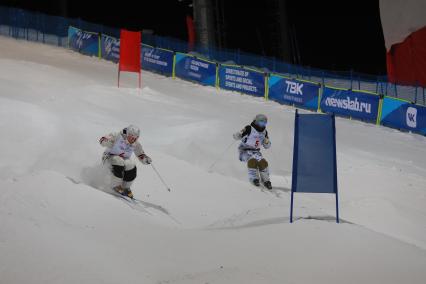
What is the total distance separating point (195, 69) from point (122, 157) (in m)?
16.2

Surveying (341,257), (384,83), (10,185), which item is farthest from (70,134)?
(384,83)

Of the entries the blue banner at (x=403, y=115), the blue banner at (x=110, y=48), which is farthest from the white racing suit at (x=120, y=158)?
the blue banner at (x=110, y=48)

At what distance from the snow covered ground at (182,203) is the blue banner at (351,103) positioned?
67 cm

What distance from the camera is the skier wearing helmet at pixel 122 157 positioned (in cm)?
1039

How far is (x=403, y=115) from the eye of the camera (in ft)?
67.9

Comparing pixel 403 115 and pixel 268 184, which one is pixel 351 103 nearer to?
pixel 403 115

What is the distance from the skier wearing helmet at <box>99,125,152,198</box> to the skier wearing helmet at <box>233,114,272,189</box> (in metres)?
2.89

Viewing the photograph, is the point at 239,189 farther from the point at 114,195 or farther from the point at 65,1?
the point at 65,1

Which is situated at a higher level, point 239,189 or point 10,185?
point 10,185

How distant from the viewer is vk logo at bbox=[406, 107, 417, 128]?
20.4 meters

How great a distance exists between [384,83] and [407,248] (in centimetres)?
1835

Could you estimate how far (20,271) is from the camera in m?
5.97

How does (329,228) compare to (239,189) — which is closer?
(329,228)

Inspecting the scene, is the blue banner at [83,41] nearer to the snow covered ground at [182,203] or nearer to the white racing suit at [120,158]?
the snow covered ground at [182,203]
